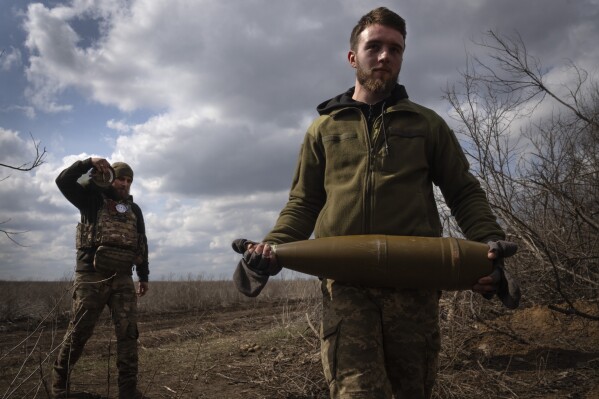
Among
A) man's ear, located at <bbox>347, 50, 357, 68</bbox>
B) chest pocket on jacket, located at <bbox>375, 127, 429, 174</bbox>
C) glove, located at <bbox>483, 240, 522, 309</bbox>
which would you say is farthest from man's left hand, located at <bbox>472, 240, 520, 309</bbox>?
man's ear, located at <bbox>347, 50, 357, 68</bbox>

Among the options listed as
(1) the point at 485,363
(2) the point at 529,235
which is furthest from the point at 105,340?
(2) the point at 529,235

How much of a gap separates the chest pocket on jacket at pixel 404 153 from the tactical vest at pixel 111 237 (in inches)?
138

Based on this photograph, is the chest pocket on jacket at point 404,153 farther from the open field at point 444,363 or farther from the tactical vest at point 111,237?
the tactical vest at point 111,237

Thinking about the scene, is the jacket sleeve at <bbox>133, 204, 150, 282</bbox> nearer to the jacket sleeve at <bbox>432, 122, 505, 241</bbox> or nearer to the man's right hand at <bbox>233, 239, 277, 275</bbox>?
the man's right hand at <bbox>233, 239, 277, 275</bbox>

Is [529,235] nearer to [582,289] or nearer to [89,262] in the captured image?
[582,289]

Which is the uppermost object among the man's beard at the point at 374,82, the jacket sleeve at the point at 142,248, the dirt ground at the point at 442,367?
the man's beard at the point at 374,82

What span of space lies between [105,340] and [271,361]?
460 cm

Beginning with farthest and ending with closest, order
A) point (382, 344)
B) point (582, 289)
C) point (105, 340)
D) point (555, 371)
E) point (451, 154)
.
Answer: point (105, 340) → point (582, 289) → point (555, 371) → point (451, 154) → point (382, 344)

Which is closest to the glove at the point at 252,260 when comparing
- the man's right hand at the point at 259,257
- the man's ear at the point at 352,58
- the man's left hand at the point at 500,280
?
the man's right hand at the point at 259,257

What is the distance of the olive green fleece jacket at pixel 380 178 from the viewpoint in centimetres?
238

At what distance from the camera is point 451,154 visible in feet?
8.54

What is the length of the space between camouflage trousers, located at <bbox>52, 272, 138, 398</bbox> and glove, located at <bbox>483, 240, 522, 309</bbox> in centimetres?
379

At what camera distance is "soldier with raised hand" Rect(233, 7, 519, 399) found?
7.31ft

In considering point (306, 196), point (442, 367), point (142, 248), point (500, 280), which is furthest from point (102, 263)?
point (500, 280)
